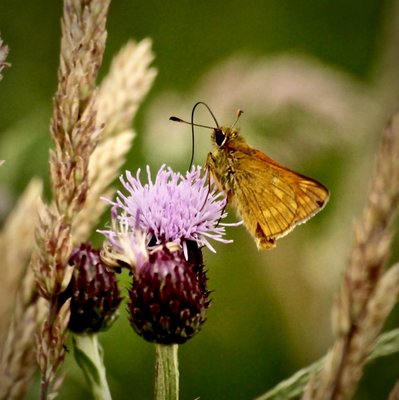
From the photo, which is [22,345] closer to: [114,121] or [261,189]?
[114,121]

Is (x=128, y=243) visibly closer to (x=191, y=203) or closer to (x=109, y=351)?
(x=191, y=203)

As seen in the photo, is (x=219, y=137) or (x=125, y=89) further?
(x=219, y=137)

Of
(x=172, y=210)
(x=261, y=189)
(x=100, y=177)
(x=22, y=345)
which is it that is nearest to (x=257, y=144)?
(x=261, y=189)

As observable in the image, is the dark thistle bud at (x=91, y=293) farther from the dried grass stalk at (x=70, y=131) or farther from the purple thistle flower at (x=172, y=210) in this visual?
the dried grass stalk at (x=70, y=131)

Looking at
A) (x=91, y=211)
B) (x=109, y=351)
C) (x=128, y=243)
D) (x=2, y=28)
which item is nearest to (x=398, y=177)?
(x=128, y=243)

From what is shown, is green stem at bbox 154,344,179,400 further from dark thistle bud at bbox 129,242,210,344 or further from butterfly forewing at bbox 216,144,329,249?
butterfly forewing at bbox 216,144,329,249

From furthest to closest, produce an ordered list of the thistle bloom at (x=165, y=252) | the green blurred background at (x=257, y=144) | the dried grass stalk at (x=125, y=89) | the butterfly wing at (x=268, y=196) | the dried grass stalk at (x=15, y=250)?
1. the green blurred background at (x=257, y=144)
2. the butterfly wing at (x=268, y=196)
3. the dried grass stalk at (x=125, y=89)
4. the thistle bloom at (x=165, y=252)
5. the dried grass stalk at (x=15, y=250)

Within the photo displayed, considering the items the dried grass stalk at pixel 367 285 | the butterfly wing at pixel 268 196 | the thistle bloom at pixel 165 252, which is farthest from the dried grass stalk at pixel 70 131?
the butterfly wing at pixel 268 196
